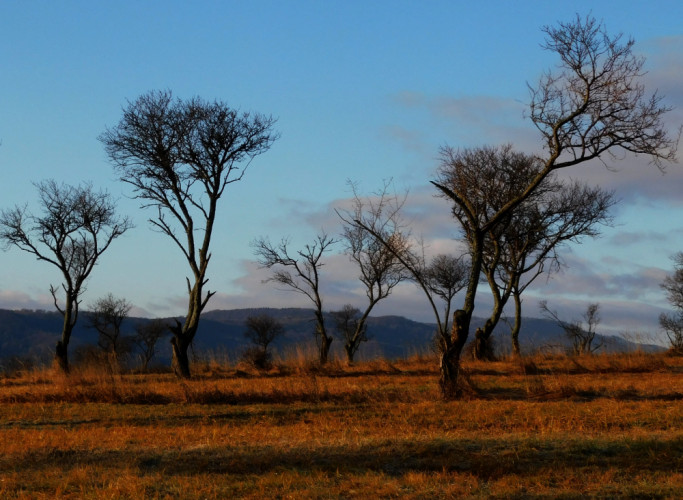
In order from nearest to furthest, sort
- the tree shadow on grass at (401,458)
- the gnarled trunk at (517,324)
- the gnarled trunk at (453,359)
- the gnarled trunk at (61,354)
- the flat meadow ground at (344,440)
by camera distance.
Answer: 1. the flat meadow ground at (344,440)
2. the tree shadow on grass at (401,458)
3. the gnarled trunk at (453,359)
4. the gnarled trunk at (61,354)
5. the gnarled trunk at (517,324)

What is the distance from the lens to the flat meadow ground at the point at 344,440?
8.80m

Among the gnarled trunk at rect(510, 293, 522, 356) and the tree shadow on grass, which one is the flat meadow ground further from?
the gnarled trunk at rect(510, 293, 522, 356)

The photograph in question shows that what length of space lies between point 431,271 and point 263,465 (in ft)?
136

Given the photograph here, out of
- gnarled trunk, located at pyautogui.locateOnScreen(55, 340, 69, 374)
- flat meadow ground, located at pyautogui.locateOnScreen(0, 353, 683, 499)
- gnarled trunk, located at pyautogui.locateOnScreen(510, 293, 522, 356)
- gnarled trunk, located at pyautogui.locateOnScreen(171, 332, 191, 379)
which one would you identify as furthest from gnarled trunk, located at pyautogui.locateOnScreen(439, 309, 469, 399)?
gnarled trunk, located at pyautogui.locateOnScreen(55, 340, 69, 374)

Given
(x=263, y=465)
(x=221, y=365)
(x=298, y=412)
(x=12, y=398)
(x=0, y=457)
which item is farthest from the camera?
(x=221, y=365)

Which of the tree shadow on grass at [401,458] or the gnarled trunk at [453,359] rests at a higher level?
the gnarled trunk at [453,359]

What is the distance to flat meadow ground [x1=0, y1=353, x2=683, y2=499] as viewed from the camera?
8.80 m

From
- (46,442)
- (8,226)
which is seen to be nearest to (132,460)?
(46,442)

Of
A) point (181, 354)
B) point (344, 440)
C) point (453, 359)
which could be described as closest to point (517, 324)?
point (181, 354)

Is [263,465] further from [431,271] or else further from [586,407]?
[431,271]

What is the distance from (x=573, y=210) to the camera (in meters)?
36.3

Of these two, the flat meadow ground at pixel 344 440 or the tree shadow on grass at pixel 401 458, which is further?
the tree shadow on grass at pixel 401 458

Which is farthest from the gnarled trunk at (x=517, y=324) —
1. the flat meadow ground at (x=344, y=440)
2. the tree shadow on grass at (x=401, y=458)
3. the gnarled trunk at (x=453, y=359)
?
the tree shadow on grass at (x=401, y=458)

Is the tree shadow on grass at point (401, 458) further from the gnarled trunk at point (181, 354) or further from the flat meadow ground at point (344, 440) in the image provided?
the gnarled trunk at point (181, 354)
